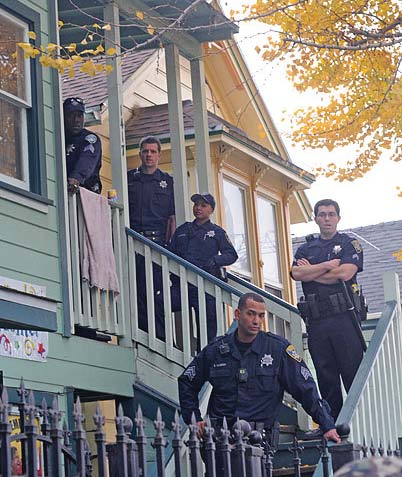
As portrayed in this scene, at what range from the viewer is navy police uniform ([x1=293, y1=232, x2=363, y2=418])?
923cm

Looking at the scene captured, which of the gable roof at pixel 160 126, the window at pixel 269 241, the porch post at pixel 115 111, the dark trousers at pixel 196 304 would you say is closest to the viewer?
the dark trousers at pixel 196 304

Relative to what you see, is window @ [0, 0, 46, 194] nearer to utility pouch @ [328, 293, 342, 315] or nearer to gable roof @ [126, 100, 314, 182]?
utility pouch @ [328, 293, 342, 315]

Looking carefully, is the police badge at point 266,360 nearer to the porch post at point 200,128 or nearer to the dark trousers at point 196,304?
the dark trousers at point 196,304

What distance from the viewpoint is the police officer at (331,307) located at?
9.25 meters

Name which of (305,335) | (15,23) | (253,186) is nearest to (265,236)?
(253,186)

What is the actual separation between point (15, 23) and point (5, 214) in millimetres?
1672

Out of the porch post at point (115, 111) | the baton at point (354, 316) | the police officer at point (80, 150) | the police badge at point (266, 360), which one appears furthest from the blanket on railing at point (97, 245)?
the police badge at point (266, 360)

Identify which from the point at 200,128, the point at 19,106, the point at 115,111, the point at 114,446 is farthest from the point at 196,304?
the point at 114,446

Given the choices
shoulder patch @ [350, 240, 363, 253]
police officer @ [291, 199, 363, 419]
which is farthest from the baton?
shoulder patch @ [350, 240, 363, 253]

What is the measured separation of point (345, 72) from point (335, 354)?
192 inches

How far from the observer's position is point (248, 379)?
785 cm

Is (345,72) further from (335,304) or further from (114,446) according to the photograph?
(114,446)

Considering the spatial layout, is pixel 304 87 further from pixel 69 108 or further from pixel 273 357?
pixel 273 357

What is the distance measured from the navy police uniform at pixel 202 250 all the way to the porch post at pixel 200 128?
1.62m
